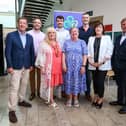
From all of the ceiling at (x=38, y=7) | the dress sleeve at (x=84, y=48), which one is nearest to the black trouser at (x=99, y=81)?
the dress sleeve at (x=84, y=48)

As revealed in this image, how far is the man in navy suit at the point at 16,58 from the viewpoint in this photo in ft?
11.8

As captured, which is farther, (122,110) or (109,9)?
(109,9)

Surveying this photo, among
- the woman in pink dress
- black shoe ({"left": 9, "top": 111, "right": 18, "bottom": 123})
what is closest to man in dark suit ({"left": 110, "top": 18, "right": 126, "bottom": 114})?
the woman in pink dress

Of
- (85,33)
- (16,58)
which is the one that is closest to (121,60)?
(85,33)

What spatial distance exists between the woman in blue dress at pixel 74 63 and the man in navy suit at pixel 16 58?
2.18 ft

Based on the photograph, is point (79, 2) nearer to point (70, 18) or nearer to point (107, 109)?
point (70, 18)

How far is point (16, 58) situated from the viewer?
371cm

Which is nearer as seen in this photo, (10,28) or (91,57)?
(91,57)

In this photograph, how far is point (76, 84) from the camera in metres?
4.25

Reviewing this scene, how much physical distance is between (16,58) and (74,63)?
3.40 ft

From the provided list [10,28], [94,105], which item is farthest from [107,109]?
[10,28]

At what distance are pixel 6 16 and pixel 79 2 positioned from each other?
3308mm

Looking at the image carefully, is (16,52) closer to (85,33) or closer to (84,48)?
(84,48)

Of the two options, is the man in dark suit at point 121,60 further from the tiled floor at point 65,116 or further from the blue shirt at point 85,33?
the blue shirt at point 85,33
